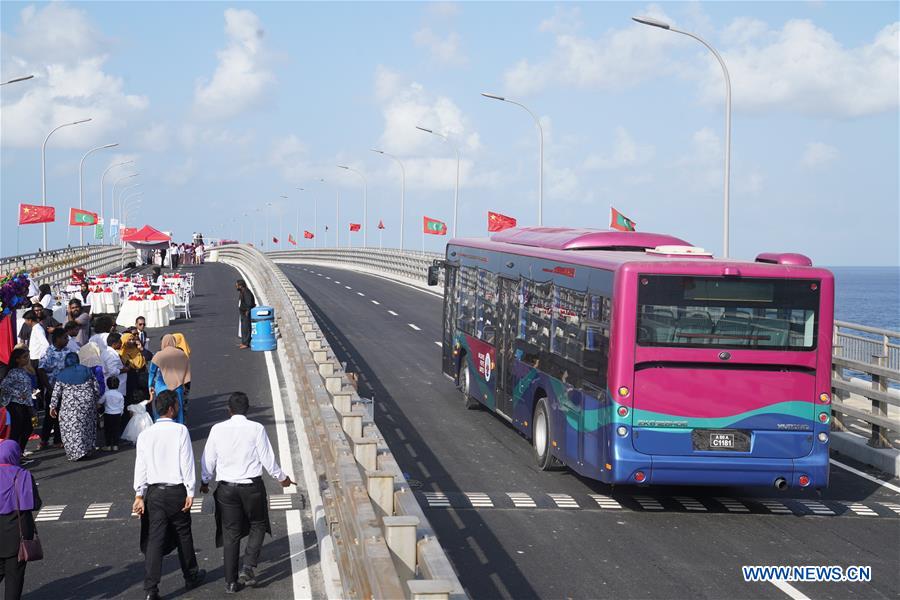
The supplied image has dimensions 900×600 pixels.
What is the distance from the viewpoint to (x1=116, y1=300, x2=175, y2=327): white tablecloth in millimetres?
30453

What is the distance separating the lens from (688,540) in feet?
37.2

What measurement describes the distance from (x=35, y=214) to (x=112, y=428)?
34976 mm

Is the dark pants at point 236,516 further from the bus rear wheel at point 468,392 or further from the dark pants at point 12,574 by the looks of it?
the bus rear wheel at point 468,392

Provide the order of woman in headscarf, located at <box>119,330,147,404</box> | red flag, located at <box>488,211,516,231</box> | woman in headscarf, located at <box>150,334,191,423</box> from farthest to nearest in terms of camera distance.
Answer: red flag, located at <box>488,211,516,231</box> → woman in headscarf, located at <box>119,330,147,404</box> → woman in headscarf, located at <box>150,334,191,423</box>

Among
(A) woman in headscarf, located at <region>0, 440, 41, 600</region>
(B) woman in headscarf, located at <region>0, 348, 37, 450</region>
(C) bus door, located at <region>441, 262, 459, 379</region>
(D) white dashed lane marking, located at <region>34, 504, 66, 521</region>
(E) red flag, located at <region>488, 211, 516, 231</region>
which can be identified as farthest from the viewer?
(E) red flag, located at <region>488, 211, 516, 231</region>

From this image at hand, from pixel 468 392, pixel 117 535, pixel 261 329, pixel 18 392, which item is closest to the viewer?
pixel 117 535

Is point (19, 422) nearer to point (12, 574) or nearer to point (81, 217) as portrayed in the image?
point (12, 574)

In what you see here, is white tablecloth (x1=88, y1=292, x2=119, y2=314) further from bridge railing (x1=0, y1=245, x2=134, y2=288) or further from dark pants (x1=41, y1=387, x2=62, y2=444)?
dark pants (x1=41, y1=387, x2=62, y2=444)

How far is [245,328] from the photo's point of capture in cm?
2627

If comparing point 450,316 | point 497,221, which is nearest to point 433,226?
point 497,221

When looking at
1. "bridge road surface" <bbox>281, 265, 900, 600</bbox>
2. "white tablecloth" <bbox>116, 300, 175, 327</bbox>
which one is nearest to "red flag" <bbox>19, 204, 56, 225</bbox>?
"white tablecloth" <bbox>116, 300, 175, 327</bbox>

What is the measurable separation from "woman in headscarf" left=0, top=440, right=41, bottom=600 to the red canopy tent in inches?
1770

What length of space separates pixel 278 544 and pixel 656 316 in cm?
477

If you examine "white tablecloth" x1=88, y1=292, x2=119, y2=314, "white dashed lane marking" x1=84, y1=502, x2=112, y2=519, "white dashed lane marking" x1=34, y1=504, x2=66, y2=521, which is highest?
"white tablecloth" x1=88, y1=292, x2=119, y2=314
